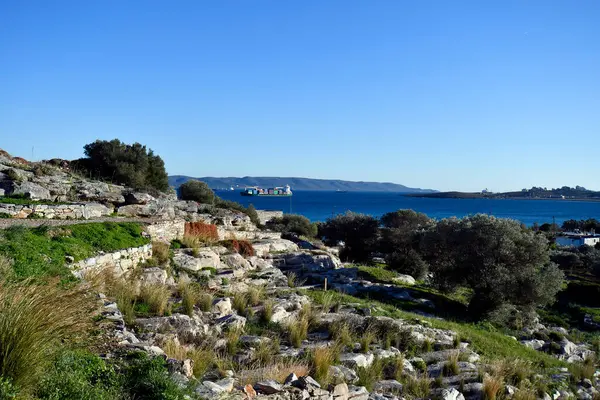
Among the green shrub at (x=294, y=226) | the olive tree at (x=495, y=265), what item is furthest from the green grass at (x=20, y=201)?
the green shrub at (x=294, y=226)

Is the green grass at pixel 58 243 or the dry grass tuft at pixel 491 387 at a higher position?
the green grass at pixel 58 243

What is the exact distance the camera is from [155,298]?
10.0m

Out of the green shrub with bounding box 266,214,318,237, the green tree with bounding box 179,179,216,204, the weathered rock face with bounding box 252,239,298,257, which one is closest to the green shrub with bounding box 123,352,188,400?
the weathered rock face with bounding box 252,239,298,257

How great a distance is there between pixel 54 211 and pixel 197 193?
25.3 meters

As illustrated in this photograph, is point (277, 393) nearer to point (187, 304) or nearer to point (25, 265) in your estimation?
point (187, 304)

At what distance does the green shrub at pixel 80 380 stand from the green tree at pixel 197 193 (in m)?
36.6

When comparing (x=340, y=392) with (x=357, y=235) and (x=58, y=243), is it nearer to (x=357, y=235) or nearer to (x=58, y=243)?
(x=58, y=243)

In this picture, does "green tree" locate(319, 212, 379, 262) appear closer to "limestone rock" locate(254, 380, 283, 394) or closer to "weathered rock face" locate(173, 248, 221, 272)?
"weathered rock face" locate(173, 248, 221, 272)

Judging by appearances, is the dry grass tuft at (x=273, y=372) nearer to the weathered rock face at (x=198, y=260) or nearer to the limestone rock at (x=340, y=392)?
the limestone rock at (x=340, y=392)

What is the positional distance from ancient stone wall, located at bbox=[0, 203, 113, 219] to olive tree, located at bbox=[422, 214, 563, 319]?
15369mm

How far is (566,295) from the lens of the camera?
30.1 metres

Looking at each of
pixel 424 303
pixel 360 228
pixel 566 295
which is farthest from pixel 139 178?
pixel 566 295

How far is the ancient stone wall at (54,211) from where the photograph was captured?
51.4 feet

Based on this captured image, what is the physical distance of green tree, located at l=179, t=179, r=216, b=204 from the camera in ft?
138
